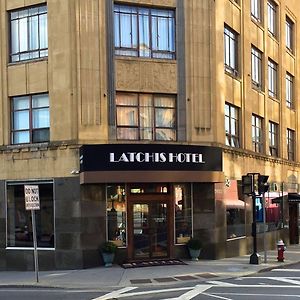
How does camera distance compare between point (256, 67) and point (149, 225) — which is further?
point (256, 67)

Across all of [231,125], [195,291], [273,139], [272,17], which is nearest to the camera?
[195,291]

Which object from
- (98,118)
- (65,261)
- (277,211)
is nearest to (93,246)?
(65,261)

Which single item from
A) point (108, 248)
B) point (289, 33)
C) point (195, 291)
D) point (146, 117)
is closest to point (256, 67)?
point (289, 33)

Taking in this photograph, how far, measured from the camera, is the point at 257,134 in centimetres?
2758

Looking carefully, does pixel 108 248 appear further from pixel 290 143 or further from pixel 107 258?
pixel 290 143

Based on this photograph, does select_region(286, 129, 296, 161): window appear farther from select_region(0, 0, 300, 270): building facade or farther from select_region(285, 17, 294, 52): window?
select_region(0, 0, 300, 270): building facade

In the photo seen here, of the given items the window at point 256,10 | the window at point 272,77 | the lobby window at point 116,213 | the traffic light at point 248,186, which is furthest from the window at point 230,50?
the lobby window at point 116,213

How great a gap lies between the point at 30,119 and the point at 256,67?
12.8m

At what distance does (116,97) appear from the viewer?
20.1 m

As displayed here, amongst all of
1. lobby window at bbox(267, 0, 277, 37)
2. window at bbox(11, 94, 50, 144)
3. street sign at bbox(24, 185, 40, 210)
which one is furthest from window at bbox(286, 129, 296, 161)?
street sign at bbox(24, 185, 40, 210)

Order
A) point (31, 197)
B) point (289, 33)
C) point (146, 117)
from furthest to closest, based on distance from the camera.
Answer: point (289, 33) < point (146, 117) < point (31, 197)

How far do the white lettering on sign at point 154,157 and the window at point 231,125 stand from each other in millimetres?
4016

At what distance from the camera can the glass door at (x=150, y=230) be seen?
66.1 ft

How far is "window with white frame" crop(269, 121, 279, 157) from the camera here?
29739 mm
